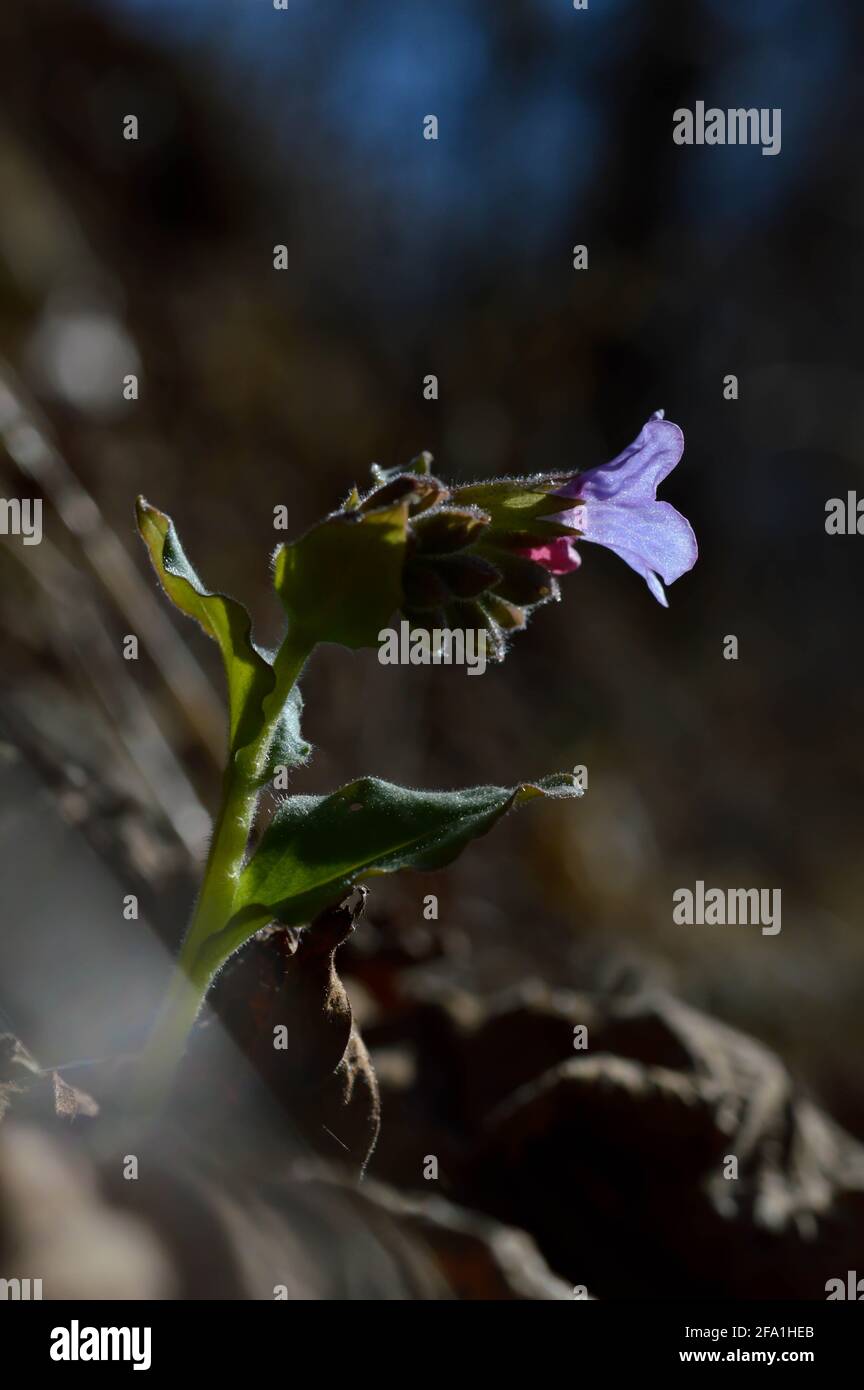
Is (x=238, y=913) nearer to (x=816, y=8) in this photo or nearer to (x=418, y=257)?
(x=418, y=257)

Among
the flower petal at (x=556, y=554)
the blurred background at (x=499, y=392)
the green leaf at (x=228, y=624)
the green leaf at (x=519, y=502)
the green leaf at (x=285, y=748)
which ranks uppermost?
the blurred background at (x=499, y=392)

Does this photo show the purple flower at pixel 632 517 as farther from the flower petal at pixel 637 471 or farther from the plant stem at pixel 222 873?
the plant stem at pixel 222 873

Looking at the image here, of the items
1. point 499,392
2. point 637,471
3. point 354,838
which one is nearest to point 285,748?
point 354,838

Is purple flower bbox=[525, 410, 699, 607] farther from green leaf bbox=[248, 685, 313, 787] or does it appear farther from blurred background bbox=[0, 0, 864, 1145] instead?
blurred background bbox=[0, 0, 864, 1145]

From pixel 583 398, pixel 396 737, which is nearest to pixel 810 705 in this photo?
pixel 583 398

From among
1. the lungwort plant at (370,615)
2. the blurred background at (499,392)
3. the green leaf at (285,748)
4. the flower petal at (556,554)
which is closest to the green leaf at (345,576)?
the lungwort plant at (370,615)

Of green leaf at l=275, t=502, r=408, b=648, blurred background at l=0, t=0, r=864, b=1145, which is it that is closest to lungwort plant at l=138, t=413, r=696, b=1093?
green leaf at l=275, t=502, r=408, b=648

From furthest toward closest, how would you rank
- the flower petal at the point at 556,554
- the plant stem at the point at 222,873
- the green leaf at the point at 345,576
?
1. the flower petal at the point at 556,554
2. the plant stem at the point at 222,873
3. the green leaf at the point at 345,576

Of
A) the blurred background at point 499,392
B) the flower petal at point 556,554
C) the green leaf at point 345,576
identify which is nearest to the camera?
the green leaf at point 345,576
